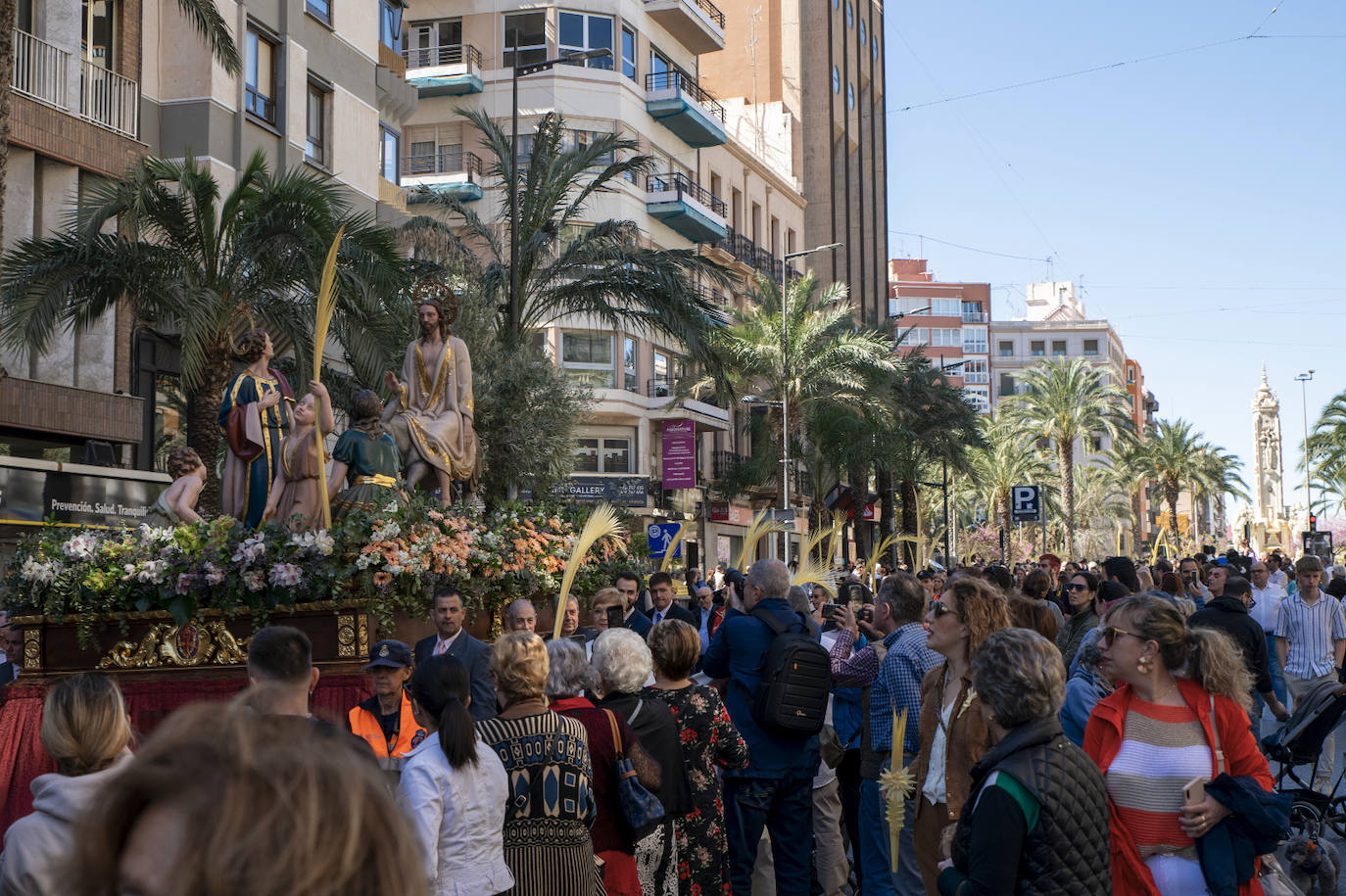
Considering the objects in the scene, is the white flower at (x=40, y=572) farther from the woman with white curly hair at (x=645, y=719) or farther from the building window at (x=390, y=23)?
the building window at (x=390, y=23)

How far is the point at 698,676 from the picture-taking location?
30.8 ft

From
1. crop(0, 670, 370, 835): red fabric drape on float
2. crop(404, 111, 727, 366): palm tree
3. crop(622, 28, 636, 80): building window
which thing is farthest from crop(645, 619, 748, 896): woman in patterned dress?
crop(622, 28, 636, 80): building window

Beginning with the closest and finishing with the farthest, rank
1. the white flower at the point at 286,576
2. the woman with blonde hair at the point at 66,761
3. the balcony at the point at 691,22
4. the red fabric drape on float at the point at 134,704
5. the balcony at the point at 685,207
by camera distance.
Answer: the woman with blonde hair at the point at 66,761 < the red fabric drape on float at the point at 134,704 < the white flower at the point at 286,576 < the balcony at the point at 685,207 < the balcony at the point at 691,22

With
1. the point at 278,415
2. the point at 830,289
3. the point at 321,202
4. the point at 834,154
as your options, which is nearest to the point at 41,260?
the point at 321,202

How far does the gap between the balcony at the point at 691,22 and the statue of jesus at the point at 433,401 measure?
39054 millimetres

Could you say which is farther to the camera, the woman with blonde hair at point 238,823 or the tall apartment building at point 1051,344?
the tall apartment building at point 1051,344

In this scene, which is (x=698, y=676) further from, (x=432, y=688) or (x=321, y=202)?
(x=321, y=202)

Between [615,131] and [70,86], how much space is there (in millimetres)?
22878

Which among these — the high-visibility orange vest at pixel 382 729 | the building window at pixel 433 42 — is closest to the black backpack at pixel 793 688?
the high-visibility orange vest at pixel 382 729

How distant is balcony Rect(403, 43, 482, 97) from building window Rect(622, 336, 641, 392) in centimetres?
939

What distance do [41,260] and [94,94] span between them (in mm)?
7530

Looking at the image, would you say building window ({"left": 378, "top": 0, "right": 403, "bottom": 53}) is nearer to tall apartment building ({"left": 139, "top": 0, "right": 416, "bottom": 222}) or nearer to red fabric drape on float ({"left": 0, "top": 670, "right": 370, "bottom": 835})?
tall apartment building ({"left": 139, "top": 0, "right": 416, "bottom": 222})

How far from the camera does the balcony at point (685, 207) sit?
46125 mm

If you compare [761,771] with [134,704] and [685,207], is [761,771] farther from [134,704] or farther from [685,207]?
[685,207]
